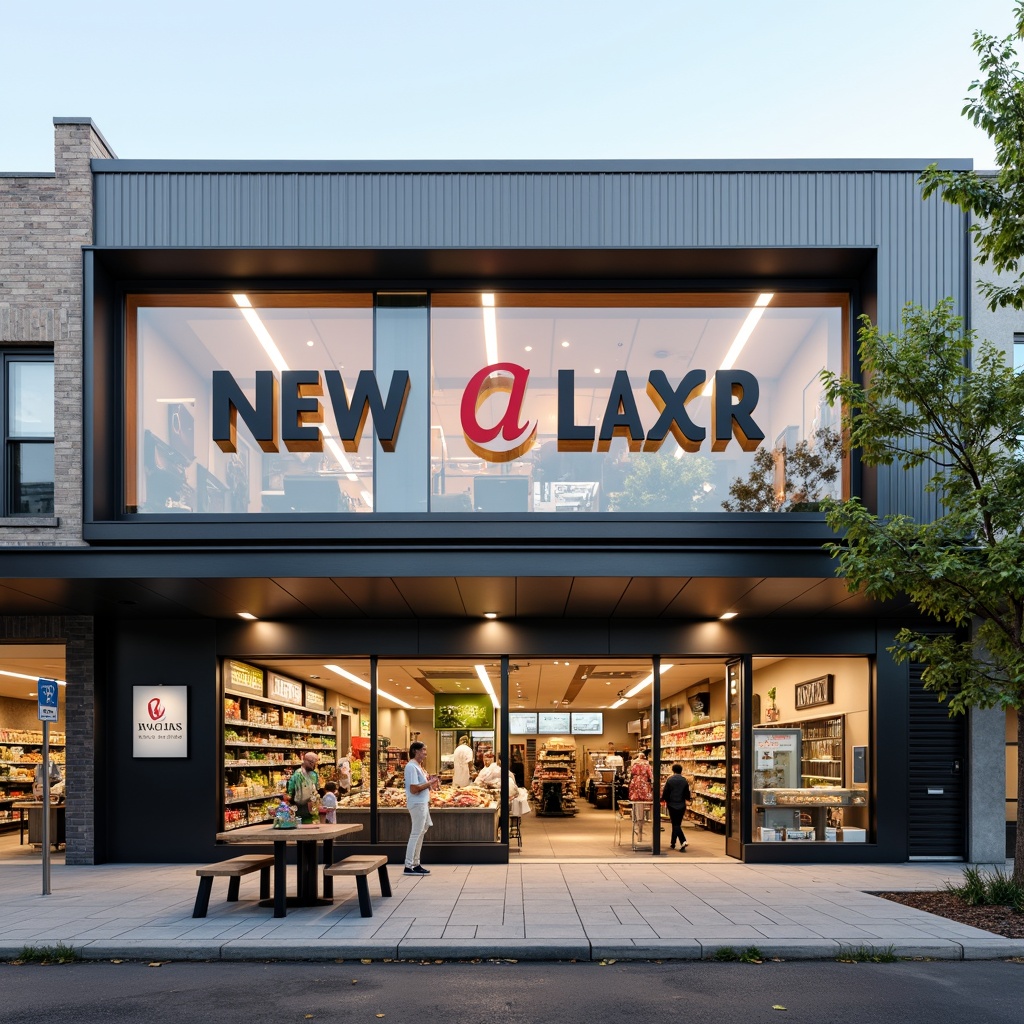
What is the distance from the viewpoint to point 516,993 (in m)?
8.18

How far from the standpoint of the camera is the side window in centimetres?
1394

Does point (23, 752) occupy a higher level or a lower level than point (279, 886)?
lower

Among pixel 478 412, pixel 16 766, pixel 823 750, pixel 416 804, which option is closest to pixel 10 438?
pixel 478 412

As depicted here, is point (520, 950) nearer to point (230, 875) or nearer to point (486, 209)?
point (230, 875)

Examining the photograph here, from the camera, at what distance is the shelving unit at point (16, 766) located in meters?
23.9

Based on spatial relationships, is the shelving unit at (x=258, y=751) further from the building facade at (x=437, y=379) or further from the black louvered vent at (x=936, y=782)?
the black louvered vent at (x=936, y=782)

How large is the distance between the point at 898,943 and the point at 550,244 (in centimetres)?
898

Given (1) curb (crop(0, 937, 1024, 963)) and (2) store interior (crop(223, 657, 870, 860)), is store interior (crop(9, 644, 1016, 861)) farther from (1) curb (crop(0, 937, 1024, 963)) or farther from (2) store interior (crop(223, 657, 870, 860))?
(1) curb (crop(0, 937, 1024, 963))

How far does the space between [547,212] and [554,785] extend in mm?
17167

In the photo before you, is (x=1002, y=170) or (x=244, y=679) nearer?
(x=1002, y=170)

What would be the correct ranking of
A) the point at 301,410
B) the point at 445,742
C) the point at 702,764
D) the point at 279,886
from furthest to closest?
the point at 702,764 → the point at 445,742 → the point at 301,410 → the point at 279,886

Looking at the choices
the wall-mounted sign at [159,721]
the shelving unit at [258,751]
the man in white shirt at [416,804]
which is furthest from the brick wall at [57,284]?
the man in white shirt at [416,804]

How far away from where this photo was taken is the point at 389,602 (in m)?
14.7

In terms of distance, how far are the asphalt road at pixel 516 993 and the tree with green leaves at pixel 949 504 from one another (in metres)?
3.54
